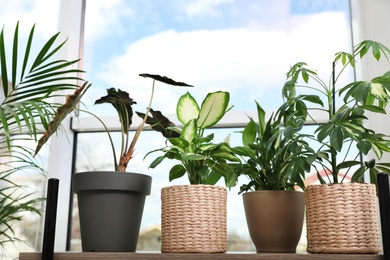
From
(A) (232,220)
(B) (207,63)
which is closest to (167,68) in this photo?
(B) (207,63)

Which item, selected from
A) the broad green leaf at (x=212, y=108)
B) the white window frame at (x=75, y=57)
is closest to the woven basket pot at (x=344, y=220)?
the broad green leaf at (x=212, y=108)

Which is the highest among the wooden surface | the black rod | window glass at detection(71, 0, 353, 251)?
window glass at detection(71, 0, 353, 251)

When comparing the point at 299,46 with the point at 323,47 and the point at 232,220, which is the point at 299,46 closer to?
the point at 323,47

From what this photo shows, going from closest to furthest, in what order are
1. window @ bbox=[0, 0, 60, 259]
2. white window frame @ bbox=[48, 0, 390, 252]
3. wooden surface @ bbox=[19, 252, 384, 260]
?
wooden surface @ bbox=[19, 252, 384, 260] < white window frame @ bbox=[48, 0, 390, 252] < window @ bbox=[0, 0, 60, 259]

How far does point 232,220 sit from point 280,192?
1.74 feet

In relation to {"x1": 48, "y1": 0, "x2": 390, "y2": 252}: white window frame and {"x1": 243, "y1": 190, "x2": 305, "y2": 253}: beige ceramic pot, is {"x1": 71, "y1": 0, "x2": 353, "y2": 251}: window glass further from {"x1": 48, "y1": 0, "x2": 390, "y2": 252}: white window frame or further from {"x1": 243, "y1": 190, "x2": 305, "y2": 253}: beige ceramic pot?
{"x1": 243, "y1": 190, "x2": 305, "y2": 253}: beige ceramic pot

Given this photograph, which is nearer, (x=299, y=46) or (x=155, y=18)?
(x=299, y=46)

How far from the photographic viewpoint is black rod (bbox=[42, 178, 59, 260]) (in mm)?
1238

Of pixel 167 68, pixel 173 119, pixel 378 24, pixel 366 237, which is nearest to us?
pixel 366 237

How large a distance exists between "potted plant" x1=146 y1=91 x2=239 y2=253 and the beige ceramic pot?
9 centimetres

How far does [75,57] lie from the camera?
206cm

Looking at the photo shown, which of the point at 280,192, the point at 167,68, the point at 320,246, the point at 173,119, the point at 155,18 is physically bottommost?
the point at 320,246

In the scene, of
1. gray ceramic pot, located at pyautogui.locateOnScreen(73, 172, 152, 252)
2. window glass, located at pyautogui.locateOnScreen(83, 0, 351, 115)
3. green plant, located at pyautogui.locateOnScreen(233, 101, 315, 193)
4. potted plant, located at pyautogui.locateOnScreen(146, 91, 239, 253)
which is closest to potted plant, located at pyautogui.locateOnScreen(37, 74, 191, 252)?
gray ceramic pot, located at pyautogui.locateOnScreen(73, 172, 152, 252)

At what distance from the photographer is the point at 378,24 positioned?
1.76m
